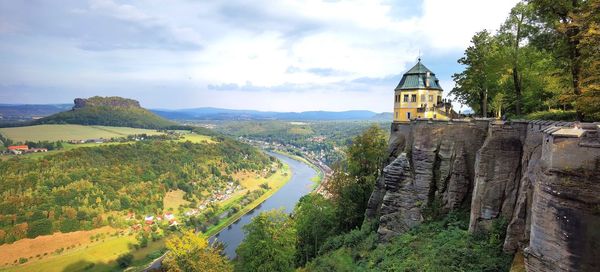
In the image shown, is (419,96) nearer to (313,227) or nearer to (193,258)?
(313,227)

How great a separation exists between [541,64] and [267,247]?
25.2 metres

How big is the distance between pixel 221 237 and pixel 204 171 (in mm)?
60222

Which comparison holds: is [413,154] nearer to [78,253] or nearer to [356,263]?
[356,263]

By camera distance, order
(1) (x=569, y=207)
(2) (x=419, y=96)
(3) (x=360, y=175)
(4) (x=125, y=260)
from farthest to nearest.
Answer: (4) (x=125, y=260), (3) (x=360, y=175), (2) (x=419, y=96), (1) (x=569, y=207)

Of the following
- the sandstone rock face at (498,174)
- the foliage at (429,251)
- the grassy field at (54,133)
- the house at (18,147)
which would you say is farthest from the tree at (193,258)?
the grassy field at (54,133)

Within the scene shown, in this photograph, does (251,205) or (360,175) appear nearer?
(360,175)

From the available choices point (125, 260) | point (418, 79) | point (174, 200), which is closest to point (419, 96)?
point (418, 79)

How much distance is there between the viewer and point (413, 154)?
21781 millimetres

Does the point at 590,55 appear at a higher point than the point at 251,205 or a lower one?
higher

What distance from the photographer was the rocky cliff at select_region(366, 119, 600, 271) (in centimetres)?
714

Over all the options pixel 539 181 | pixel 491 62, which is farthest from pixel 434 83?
pixel 539 181

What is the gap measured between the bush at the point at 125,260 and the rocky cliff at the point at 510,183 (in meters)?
53.2

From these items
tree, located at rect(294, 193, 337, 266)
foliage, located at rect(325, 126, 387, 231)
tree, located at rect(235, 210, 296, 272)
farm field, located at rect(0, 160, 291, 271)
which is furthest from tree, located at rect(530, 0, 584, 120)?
farm field, located at rect(0, 160, 291, 271)

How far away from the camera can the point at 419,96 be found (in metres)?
30.2
